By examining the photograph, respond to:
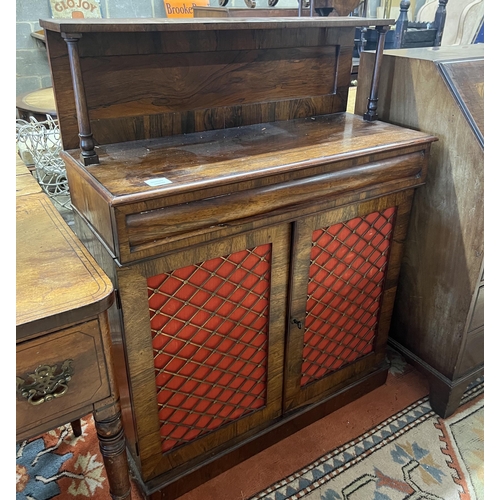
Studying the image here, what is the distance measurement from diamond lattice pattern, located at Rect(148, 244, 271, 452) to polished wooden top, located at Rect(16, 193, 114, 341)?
8.3 inches

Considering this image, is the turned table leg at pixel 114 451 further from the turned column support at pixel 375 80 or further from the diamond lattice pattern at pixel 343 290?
the turned column support at pixel 375 80

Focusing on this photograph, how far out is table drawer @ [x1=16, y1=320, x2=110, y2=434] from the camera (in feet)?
2.97

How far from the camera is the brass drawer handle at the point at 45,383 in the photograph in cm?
91

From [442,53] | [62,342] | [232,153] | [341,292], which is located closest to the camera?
[62,342]

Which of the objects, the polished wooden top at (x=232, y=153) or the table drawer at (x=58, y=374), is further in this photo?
the polished wooden top at (x=232, y=153)

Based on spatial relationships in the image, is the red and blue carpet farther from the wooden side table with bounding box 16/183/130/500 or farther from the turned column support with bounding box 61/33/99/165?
the turned column support with bounding box 61/33/99/165

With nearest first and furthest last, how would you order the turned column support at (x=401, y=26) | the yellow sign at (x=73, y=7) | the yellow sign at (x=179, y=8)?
the turned column support at (x=401, y=26), the yellow sign at (x=73, y=7), the yellow sign at (x=179, y=8)

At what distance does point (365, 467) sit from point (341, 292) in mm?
657

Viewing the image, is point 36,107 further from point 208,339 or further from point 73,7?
point 208,339

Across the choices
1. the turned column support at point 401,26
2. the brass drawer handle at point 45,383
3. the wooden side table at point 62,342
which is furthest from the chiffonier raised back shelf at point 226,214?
the turned column support at point 401,26

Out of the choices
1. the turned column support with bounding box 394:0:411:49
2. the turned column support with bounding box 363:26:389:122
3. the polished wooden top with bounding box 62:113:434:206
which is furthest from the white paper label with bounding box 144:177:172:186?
the turned column support with bounding box 394:0:411:49

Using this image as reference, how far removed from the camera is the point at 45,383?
93cm

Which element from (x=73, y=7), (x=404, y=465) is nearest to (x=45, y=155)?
(x=404, y=465)
